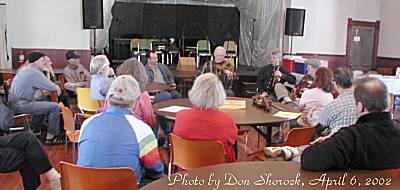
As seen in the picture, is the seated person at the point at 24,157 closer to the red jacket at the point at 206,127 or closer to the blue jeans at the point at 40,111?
the red jacket at the point at 206,127

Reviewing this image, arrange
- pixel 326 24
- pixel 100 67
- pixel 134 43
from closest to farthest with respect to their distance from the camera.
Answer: pixel 100 67, pixel 326 24, pixel 134 43

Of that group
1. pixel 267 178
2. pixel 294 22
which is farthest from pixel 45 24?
pixel 267 178

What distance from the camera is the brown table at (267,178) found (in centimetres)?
173

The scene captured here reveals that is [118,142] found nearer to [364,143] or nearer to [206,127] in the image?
[206,127]

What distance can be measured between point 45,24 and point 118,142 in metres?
7.27

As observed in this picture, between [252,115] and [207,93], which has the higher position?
[207,93]

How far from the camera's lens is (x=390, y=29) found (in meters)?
11.5

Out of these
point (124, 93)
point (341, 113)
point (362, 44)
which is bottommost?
point (341, 113)

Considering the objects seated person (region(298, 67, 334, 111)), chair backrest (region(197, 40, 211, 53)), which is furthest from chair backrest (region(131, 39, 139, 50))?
seated person (region(298, 67, 334, 111))

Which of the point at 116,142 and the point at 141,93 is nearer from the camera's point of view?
the point at 116,142

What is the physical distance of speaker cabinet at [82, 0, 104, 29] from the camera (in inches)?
341

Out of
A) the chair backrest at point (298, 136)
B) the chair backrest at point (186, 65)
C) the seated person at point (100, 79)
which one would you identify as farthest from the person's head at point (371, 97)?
the chair backrest at point (186, 65)

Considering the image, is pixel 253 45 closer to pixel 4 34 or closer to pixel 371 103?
pixel 4 34

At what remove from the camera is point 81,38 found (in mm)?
9000
